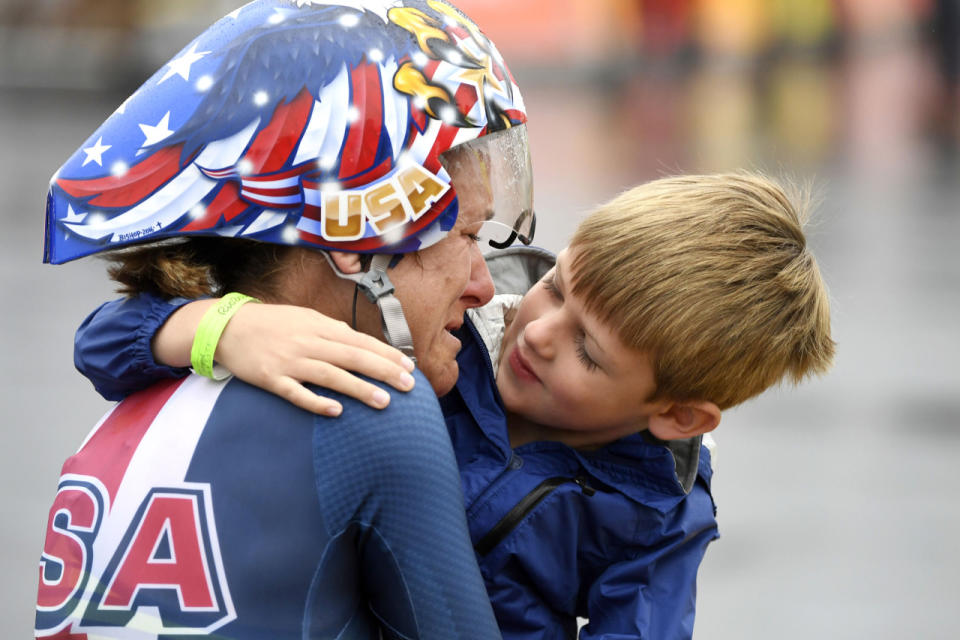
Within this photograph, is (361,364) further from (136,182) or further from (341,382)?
(136,182)

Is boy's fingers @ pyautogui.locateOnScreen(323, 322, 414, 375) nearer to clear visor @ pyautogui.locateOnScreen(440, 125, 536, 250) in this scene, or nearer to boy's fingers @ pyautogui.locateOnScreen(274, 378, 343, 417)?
boy's fingers @ pyautogui.locateOnScreen(274, 378, 343, 417)

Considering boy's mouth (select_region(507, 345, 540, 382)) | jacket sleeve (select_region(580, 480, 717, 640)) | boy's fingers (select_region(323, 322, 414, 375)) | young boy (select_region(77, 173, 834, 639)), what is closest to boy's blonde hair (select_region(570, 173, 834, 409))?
young boy (select_region(77, 173, 834, 639))

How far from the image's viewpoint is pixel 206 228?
218 cm

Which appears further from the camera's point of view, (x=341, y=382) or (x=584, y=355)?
(x=584, y=355)

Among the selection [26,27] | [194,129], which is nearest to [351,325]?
[194,129]

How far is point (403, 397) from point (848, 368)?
6.50 meters

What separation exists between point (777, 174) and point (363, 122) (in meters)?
9.63

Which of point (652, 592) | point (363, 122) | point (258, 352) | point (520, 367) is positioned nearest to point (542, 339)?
point (520, 367)

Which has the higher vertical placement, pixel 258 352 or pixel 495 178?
pixel 495 178

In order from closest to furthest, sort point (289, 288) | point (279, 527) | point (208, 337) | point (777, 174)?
point (279, 527) → point (208, 337) → point (289, 288) → point (777, 174)

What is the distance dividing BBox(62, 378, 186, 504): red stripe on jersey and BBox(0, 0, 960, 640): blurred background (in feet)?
6.99

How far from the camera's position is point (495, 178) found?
2422 millimetres

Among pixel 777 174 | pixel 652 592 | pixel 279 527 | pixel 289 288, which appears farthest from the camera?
pixel 777 174

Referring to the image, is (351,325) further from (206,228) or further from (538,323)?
(538,323)
